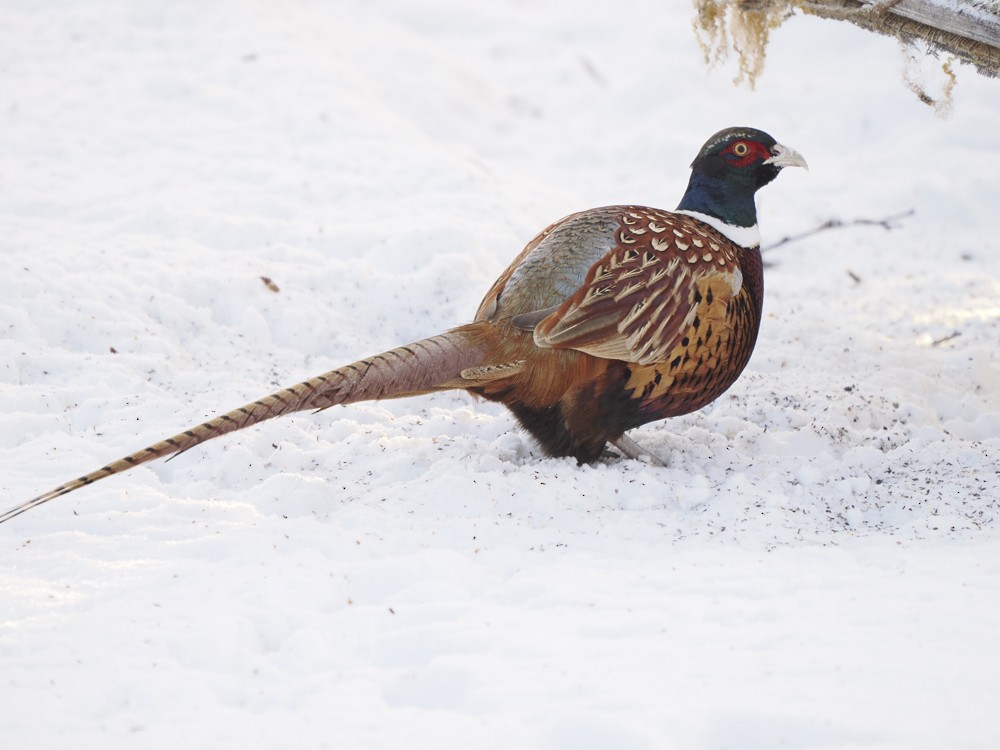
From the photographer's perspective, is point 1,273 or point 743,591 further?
point 1,273

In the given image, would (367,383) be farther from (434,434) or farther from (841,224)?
(841,224)

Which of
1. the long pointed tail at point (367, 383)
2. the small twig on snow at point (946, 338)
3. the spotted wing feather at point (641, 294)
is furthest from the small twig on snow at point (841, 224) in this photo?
the long pointed tail at point (367, 383)

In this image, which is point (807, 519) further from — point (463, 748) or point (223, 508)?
point (223, 508)

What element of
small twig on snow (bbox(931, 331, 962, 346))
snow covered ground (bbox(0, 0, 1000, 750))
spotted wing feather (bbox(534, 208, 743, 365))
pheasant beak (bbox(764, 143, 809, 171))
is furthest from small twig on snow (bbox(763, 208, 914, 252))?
spotted wing feather (bbox(534, 208, 743, 365))

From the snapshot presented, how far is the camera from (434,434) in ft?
12.2

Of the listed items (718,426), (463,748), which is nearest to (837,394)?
(718,426)

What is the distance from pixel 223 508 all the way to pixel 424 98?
16.0 feet

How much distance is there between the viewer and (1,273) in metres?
4.11

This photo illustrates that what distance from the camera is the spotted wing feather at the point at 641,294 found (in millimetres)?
3229

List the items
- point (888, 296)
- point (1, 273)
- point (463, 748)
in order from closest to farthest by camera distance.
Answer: point (463, 748) < point (1, 273) < point (888, 296)

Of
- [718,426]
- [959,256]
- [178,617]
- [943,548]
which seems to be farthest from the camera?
[959,256]

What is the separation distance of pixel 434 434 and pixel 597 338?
2.60ft

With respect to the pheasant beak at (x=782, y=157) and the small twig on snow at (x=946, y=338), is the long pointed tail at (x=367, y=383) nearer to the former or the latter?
the pheasant beak at (x=782, y=157)

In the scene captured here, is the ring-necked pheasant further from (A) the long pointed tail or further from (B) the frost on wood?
(B) the frost on wood
